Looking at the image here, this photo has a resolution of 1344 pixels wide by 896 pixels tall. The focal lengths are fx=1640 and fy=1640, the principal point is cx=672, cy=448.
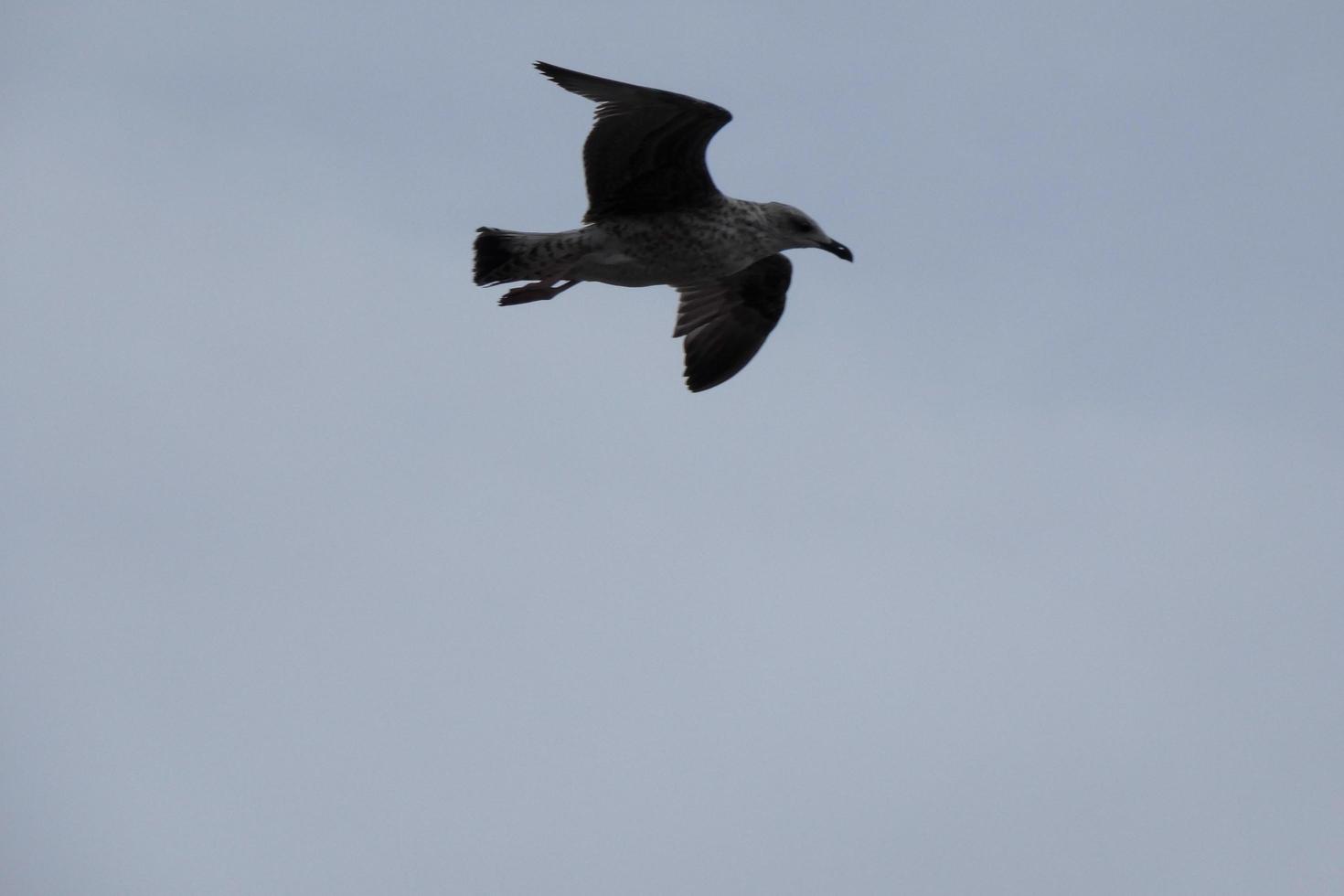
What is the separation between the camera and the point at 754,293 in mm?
15609

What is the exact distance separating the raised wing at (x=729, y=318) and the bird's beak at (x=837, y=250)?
88 cm

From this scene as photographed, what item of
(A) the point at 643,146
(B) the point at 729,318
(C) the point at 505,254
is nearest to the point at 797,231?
(B) the point at 729,318

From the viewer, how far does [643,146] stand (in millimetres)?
12961

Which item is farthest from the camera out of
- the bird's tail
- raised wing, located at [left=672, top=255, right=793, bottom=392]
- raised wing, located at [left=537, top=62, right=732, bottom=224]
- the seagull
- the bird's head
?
raised wing, located at [left=672, top=255, right=793, bottom=392]

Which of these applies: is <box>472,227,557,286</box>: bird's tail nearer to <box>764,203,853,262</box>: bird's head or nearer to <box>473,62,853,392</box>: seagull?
<box>473,62,853,392</box>: seagull

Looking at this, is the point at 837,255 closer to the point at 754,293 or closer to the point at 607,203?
the point at 754,293

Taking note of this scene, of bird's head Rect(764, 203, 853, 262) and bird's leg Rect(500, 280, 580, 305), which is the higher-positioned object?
bird's head Rect(764, 203, 853, 262)

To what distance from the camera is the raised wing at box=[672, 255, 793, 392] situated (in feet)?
50.9

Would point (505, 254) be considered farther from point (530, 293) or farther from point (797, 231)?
point (797, 231)

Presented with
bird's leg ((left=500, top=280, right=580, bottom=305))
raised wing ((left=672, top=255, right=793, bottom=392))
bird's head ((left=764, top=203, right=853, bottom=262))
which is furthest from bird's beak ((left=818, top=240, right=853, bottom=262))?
bird's leg ((left=500, top=280, right=580, bottom=305))

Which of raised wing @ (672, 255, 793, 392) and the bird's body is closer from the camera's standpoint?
the bird's body

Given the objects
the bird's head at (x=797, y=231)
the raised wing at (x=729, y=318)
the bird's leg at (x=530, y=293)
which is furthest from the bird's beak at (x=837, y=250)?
the bird's leg at (x=530, y=293)

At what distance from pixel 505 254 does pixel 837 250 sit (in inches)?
127

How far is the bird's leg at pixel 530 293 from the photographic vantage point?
13.4 meters
